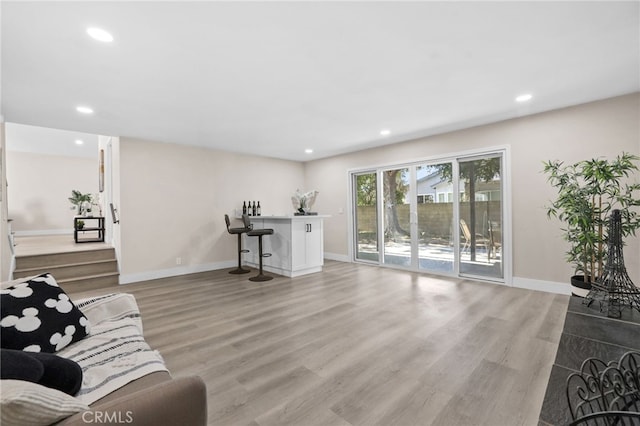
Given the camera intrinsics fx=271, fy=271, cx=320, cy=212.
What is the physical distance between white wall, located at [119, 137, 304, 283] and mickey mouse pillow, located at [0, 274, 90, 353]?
3442 mm

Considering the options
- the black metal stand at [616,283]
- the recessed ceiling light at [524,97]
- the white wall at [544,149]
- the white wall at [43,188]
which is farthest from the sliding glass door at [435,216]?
the white wall at [43,188]

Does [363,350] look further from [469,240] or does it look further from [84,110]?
[84,110]

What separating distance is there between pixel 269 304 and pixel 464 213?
3483 mm

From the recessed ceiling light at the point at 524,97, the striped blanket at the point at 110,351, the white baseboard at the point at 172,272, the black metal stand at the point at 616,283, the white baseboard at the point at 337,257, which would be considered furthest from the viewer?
the white baseboard at the point at 337,257

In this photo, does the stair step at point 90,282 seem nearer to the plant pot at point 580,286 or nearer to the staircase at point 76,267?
the staircase at point 76,267

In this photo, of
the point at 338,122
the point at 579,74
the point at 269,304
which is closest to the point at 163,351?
the point at 269,304

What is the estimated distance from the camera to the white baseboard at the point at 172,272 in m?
4.64

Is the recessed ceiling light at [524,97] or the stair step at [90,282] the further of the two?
the stair step at [90,282]

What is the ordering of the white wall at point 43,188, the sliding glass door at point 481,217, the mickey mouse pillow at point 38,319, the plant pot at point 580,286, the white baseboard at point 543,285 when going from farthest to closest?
1. the white wall at point 43,188
2. the sliding glass door at point 481,217
3. the white baseboard at point 543,285
4. the plant pot at point 580,286
5. the mickey mouse pillow at point 38,319

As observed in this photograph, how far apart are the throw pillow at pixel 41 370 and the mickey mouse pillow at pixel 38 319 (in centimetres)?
52

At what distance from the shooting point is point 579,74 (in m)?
2.74

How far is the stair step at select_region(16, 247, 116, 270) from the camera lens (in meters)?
4.06

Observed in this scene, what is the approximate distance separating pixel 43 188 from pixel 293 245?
28.4ft

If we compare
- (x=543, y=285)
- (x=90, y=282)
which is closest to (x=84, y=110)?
(x=90, y=282)
